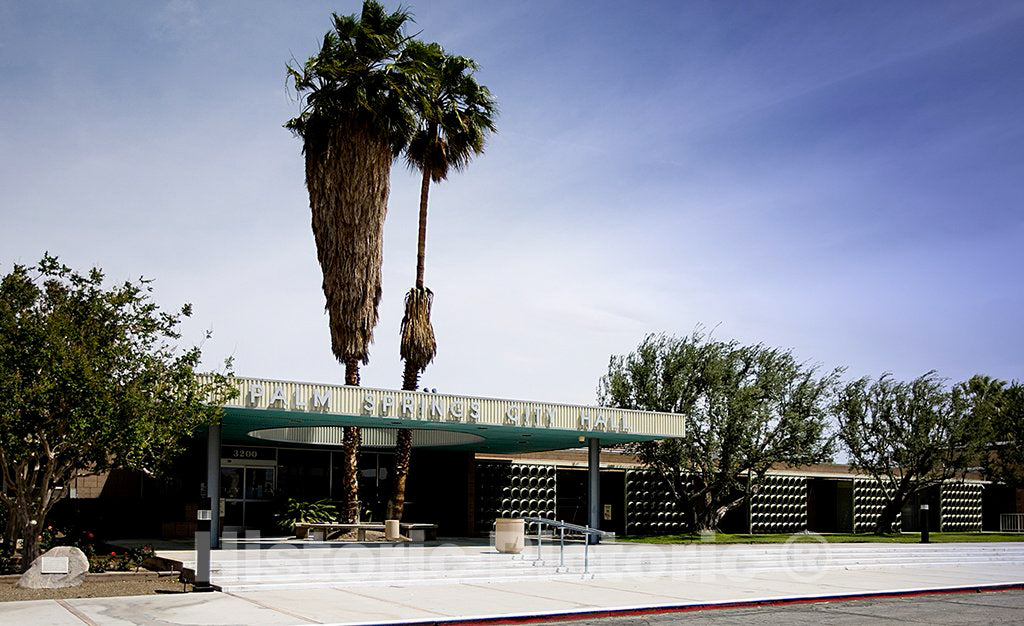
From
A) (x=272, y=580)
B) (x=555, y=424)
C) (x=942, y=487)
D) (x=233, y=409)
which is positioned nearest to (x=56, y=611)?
(x=272, y=580)

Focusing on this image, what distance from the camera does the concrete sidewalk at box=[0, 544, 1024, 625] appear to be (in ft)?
45.3

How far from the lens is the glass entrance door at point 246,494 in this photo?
2995 cm

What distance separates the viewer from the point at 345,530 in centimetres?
2581

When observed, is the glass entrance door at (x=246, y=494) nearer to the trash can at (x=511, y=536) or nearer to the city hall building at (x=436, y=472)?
the city hall building at (x=436, y=472)

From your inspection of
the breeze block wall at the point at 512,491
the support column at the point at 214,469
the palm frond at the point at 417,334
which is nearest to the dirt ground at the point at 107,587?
the support column at the point at 214,469

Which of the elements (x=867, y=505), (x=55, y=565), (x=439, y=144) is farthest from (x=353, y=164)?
(x=867, y=505)

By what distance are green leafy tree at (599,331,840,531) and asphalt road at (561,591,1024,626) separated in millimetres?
16889

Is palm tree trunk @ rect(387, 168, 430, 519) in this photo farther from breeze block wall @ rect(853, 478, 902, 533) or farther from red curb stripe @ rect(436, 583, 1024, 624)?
breeze block wall @ rect(853, 478, 902, 533)

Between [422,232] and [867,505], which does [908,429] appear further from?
[422,232]

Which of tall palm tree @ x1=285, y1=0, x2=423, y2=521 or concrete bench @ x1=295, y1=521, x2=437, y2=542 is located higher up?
tall palm tree @ x1=285, y1=0, x2=423, y2=521

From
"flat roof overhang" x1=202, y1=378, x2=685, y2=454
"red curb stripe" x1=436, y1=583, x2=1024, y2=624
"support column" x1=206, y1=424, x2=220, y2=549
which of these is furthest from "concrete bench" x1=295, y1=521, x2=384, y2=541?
"red curb stripe" x1=436, y1=583, x2=1024, y2=624

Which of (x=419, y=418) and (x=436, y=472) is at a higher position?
(x=419, y=418)

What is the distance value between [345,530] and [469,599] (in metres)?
10.0

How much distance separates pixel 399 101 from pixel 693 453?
15647 mm
